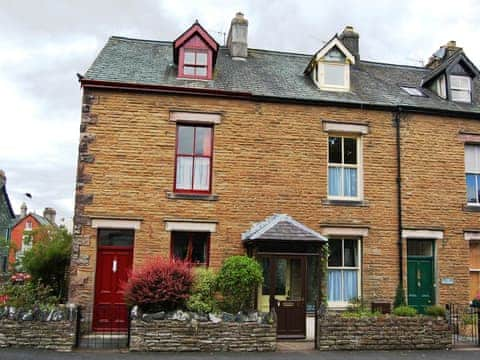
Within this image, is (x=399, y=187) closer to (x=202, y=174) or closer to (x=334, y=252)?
(x=334, y=252)

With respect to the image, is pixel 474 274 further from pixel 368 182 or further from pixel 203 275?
pixel 203 275

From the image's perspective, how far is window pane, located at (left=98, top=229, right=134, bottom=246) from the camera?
14.2m

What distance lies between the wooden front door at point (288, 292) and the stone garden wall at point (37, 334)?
541 centimetres

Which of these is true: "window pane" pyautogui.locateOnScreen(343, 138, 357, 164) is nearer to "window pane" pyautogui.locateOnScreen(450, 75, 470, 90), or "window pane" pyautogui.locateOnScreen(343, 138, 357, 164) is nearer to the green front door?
the green front door

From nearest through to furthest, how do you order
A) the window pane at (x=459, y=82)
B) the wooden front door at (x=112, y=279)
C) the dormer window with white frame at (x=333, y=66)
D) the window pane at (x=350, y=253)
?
the wooden front door at (x=112, y=279) → the window pane at (x=350, y=253) → the dormer window with white frame at (x=333, y=66) → the window pane at (x=459, y=82)

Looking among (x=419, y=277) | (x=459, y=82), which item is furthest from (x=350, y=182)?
(x=459, y=82)

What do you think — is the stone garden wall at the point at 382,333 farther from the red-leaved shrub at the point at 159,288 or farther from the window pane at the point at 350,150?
the window pane at the point at 350,150

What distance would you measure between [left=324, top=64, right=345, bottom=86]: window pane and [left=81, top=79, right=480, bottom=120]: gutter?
137 cm

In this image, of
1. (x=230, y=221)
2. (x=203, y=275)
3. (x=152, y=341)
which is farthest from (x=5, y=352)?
(x=230, y=221)

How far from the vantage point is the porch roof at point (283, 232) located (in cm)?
1340

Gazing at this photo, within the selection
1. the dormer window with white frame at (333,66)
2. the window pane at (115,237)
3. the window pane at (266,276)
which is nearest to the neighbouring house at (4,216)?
the window pane at (115,237)

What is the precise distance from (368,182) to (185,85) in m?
6.59

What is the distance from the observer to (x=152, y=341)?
11.1 metres

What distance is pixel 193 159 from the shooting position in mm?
15047
